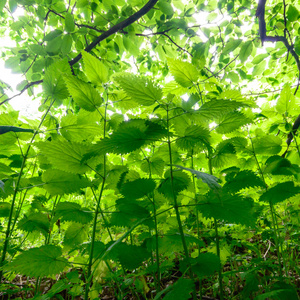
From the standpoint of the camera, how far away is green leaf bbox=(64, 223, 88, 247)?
88 centimetres

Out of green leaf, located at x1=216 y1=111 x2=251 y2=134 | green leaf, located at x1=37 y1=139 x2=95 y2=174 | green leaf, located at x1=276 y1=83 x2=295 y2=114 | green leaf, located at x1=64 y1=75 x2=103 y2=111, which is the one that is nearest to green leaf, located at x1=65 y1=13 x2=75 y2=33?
green leaf, located at x1=64 y1=75 x2=103 y2=111

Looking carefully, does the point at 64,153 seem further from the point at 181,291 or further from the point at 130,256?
the point at 181,291

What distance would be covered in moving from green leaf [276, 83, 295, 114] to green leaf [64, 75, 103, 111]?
36.2 inches

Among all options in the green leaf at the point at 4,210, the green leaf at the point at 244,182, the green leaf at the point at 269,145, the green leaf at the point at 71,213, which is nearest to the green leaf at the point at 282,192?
the green leaf at the point at 244,182

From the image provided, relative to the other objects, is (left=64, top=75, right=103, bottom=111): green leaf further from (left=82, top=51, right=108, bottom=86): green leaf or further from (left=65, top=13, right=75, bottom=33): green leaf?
(left=65, top=13, right=75, bottom=33): green leaf

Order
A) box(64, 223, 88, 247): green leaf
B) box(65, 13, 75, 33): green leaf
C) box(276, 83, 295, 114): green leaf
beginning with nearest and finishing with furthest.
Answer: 1. box(64, 223, 88, 247): green leaf
2. box(276, 83, 295, 114): green leaf
3. box(65, 13, 75, 33): green leaf

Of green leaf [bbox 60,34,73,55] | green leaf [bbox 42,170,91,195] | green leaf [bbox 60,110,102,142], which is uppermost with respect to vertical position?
green leaf [bbox 60,34,73,55]

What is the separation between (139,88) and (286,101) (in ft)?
2.73

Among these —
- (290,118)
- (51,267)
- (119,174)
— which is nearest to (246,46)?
(290,118)

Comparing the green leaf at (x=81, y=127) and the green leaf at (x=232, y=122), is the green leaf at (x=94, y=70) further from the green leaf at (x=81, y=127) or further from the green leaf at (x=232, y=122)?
the green leaf at (x=232, y=122)

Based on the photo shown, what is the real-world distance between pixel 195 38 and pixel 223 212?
5.92 feet

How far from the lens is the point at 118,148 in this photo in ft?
1.90

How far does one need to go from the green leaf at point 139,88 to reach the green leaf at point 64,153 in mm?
238

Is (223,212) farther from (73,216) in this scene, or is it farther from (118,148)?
(73,216)
